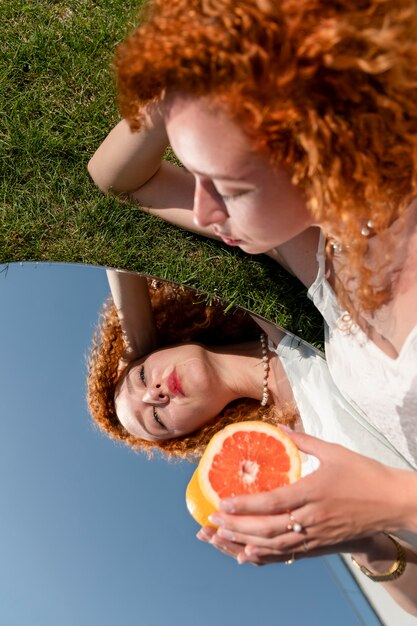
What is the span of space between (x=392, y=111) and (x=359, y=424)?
3.84ft

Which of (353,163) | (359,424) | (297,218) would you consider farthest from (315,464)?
(353,163)

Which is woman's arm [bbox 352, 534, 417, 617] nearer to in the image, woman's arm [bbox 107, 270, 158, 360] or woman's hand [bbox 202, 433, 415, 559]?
woman's hand [bbox 202, 433, 415, 559]

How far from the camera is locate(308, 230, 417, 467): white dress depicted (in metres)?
1.79

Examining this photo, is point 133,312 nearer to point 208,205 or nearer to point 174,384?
point 174,384

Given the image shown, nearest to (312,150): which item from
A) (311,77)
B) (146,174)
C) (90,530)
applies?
(311,77)

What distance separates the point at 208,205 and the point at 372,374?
2.39 ft

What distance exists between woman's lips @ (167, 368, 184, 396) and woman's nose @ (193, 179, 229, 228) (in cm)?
73

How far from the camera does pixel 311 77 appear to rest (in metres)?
1.20

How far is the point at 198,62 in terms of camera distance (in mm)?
1237

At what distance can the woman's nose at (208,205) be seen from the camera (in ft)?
4.90

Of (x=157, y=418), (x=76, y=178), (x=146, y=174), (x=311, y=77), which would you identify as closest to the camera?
(x=311, y=77)

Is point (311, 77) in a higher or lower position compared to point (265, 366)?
higher

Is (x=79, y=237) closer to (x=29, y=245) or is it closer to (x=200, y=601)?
(x=29, y=245)

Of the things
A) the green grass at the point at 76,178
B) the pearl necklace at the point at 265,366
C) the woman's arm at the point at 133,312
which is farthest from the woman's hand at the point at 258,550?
the green grass at the point at 76,178
